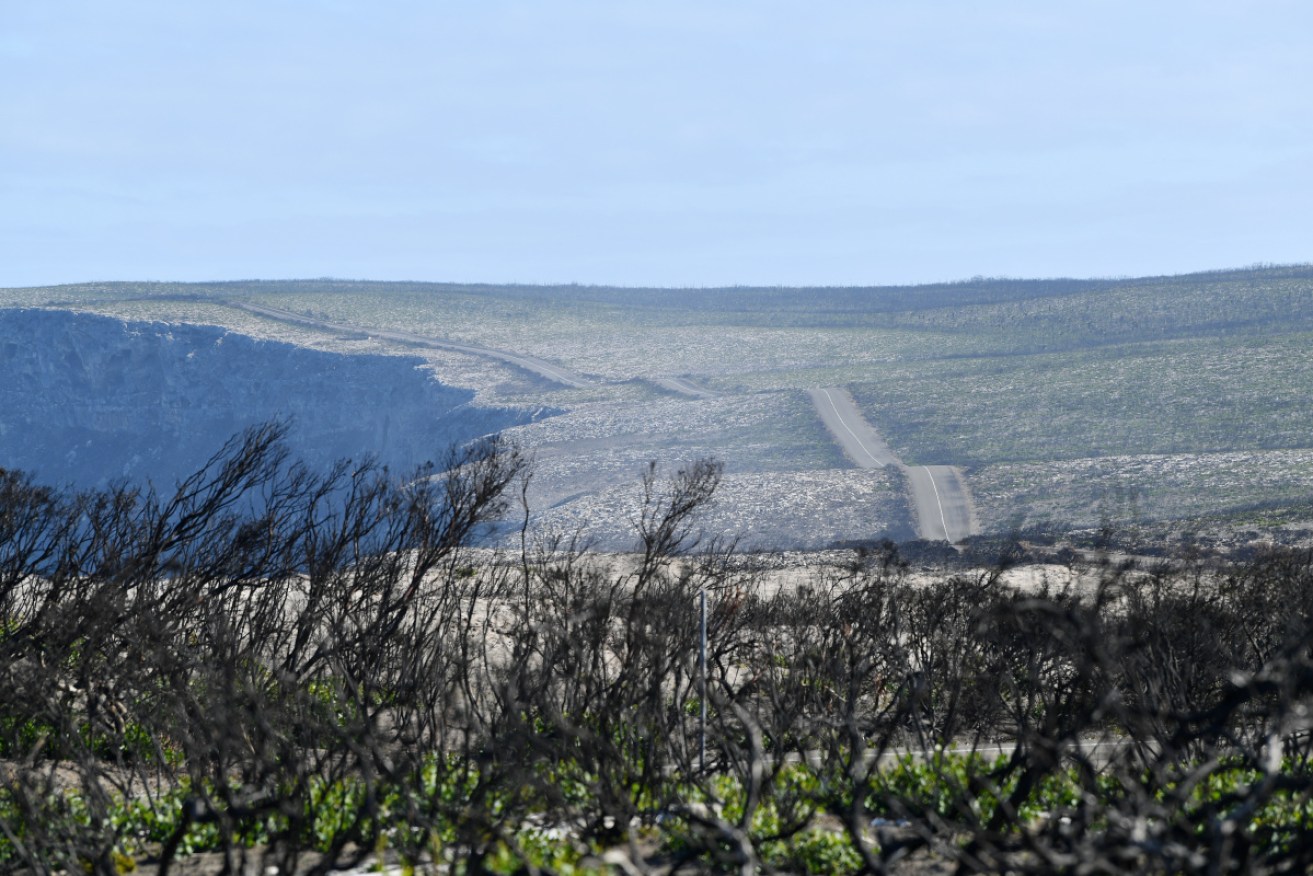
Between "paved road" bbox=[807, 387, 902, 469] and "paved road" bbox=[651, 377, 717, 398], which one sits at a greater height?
"paved road" bbox=[651, 377, 717, 398]

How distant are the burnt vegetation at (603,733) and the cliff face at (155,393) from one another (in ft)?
206

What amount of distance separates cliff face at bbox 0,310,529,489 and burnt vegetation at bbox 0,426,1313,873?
206 feet

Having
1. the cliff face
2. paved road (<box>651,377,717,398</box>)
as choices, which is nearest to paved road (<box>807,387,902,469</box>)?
paved road (<box>651,377,717,398</box>)

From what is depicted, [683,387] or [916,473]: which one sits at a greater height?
[683,387]

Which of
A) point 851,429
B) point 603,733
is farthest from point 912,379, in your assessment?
point 603,733

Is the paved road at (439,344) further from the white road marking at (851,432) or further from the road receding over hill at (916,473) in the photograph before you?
the road receding over hill at (916,473)

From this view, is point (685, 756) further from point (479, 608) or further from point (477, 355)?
point (477, 355)

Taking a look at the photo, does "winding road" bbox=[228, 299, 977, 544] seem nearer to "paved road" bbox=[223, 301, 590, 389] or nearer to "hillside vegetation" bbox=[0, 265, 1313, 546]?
"paved road" bbox=[223, 301, 590, 389]

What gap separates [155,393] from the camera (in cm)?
8744

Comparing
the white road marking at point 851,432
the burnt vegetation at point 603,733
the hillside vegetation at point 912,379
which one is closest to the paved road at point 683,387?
the hillside vegetation at point 912,379

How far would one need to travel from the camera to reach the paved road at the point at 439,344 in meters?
83.7

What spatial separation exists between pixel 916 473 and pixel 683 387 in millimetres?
24426

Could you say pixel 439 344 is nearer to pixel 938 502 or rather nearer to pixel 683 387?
pixel 683 387

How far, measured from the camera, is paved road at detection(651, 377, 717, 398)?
75750 mm
